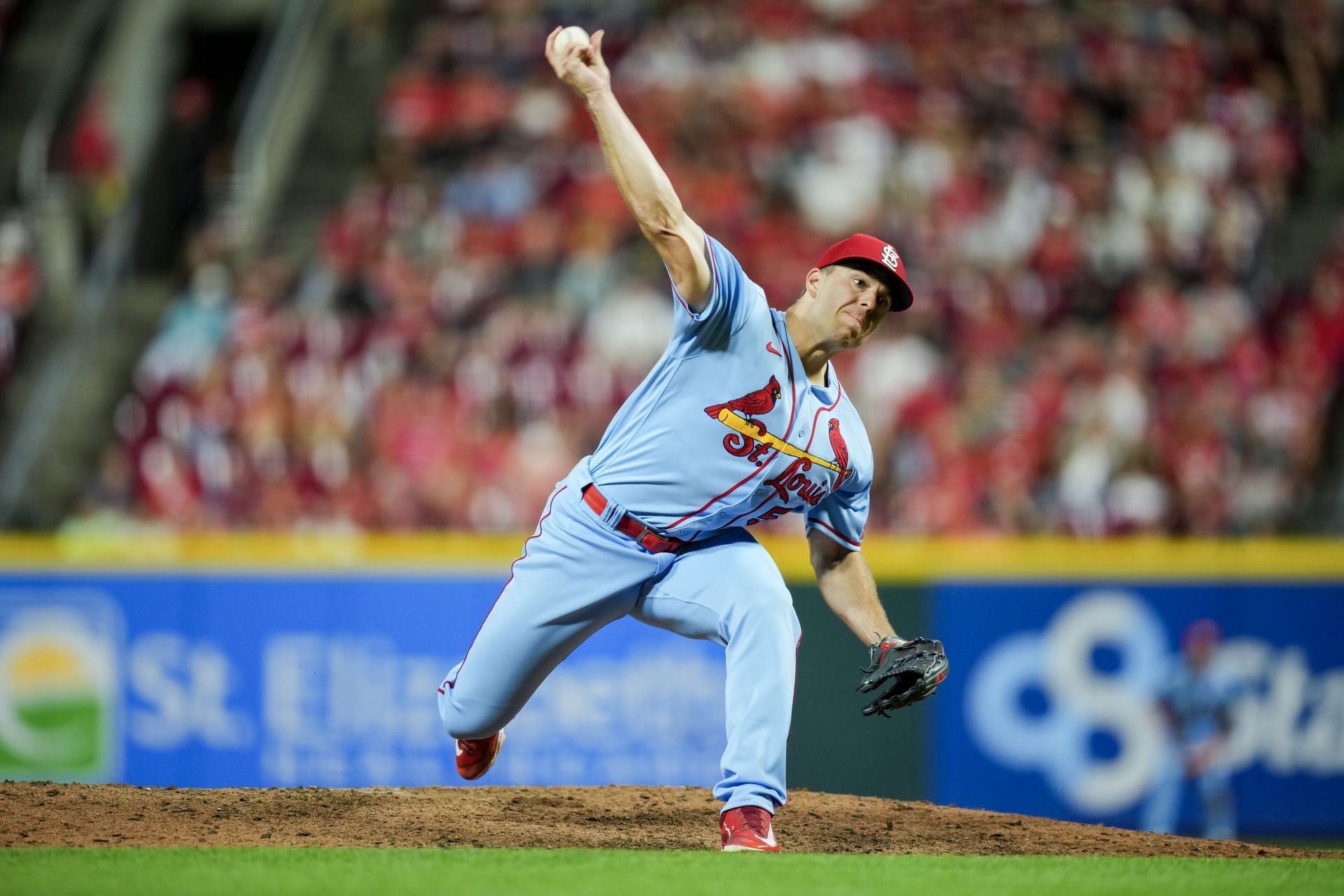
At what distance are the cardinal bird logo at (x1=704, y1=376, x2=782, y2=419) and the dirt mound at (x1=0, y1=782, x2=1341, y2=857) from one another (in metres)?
1.33

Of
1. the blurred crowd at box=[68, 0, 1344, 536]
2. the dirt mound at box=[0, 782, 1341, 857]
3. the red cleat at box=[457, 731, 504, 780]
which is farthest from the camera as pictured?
the blurred crowd at box=[68, 0, 1344, 536]

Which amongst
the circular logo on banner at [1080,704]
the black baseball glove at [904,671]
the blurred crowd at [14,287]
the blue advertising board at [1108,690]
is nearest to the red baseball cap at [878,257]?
the black baseball glove at [904,671]

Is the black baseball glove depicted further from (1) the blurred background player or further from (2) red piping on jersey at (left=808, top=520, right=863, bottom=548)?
(1) the blurred background player

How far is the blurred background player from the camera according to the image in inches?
342

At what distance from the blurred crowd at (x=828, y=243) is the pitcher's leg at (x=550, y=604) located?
5.00 m

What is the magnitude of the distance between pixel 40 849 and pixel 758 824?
196cm

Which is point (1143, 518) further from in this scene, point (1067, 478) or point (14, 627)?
point (14, 627)

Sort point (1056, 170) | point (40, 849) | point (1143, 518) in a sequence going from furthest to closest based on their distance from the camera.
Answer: point (1056, 170) < point (1143, 518) < point (40, 849)

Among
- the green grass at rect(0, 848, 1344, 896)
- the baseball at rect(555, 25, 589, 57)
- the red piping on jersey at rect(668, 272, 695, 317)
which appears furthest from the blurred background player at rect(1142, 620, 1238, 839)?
the baseball at rect(555, 25, 589, 57)

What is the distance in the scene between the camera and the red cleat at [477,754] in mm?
5363

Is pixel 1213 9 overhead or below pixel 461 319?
overhead

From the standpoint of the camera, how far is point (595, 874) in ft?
13.1

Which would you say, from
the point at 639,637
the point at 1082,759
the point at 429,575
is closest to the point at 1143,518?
the point at 1082,759

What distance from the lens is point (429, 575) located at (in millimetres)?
8461
